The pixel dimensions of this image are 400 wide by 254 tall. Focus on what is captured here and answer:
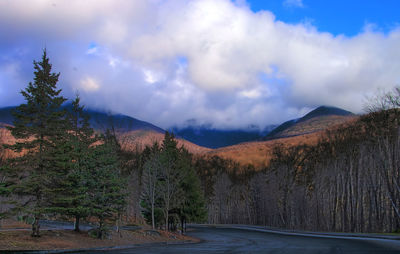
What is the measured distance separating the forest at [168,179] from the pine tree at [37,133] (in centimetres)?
7

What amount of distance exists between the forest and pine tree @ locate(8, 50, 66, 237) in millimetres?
66

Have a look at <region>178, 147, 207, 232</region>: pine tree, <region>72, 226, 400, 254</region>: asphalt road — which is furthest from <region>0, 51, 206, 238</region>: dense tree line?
<region>178, 147, 207, 232</region>: pine tree

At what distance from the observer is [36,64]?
944 inches

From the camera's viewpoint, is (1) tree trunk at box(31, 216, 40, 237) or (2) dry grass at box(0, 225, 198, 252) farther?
(1) tree trunk at box(31, 216, 40, 237)

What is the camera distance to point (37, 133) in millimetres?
23375

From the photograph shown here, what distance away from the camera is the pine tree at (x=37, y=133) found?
872 inches

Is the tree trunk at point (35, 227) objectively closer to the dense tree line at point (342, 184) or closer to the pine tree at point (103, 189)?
the pine tree at point (103, 189)

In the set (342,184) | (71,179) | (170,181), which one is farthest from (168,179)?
(342,184)

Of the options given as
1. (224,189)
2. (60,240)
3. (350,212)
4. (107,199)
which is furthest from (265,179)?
(60,240)

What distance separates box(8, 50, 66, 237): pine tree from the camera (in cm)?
2214

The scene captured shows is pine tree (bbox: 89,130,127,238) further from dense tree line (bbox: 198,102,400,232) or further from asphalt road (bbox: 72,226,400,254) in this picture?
dense tree line (bbox: 198,102,400,232)

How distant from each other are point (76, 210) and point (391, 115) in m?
35.9

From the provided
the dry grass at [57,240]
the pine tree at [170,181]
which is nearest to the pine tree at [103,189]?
the dry grass at [57,240]

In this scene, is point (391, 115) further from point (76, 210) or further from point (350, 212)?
point (76, 210)
